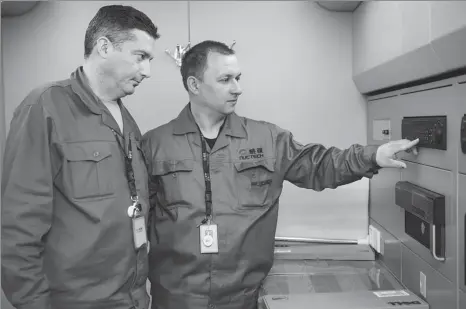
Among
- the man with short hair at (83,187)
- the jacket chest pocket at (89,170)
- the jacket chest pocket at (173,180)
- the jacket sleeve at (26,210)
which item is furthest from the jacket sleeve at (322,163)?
the jacket sleeve at (26,210)

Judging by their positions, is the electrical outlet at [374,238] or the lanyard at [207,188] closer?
the lanyard at [207,188]

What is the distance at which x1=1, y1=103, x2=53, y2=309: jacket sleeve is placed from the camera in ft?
4.23

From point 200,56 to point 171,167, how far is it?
559 millimetres

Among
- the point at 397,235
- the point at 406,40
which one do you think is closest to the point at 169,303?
the point at 397,235

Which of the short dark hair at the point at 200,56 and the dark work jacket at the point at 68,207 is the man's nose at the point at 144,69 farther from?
the short dark hair at the point at 200,56

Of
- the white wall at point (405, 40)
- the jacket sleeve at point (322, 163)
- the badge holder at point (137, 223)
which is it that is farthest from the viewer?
the jacket sleeve at point (322, 163)

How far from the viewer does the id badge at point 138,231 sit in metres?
1.55

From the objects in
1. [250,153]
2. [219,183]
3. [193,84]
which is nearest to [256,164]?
[250,153]

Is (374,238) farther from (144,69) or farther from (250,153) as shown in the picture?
(144,69)

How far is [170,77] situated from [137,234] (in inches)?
48.9

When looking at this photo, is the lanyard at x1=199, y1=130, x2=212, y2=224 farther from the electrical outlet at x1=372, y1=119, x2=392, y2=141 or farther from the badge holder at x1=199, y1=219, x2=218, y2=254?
the electrical outlet at x1=372, y1=119, x2=392, y2=141

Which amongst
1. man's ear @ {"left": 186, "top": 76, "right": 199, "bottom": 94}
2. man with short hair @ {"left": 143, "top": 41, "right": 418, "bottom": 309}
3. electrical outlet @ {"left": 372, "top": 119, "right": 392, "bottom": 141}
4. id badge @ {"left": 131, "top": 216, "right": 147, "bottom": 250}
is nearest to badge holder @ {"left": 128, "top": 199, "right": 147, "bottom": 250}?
id badge @ {"left": 131, "top": 216, "right": 147, "bottom": 250}

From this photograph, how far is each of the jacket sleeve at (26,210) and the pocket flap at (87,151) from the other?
0.08 metres

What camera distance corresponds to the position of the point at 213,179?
191 cm
